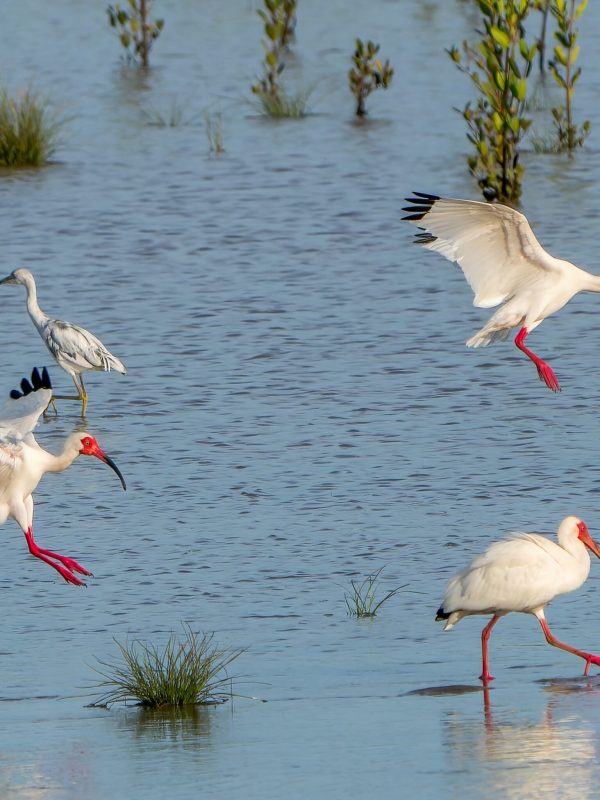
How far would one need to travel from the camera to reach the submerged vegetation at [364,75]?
23312mm

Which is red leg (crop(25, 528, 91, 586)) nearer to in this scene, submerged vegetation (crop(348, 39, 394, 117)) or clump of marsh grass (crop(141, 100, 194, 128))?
submerged vegetation (crop(348, 39, 394, 117))

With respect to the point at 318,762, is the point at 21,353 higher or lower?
lower

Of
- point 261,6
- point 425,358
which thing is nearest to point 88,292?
point 425,358

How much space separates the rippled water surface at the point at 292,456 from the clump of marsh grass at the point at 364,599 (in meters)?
0.07

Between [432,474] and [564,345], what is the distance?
11.8 feet

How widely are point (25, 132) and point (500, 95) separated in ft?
20.0

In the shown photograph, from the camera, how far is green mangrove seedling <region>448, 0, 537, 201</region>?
16.8 metres

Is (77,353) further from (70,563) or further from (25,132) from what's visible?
(25,132)

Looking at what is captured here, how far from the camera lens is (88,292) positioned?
1705cm

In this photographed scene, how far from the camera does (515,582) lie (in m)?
8.45

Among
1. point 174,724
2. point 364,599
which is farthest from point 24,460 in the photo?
point 174,724

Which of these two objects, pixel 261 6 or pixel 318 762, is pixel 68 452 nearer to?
pixel 318 762

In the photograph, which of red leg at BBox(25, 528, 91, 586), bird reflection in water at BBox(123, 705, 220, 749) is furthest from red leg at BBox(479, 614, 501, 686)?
red leg at BBox(25, 528, 91, 586)

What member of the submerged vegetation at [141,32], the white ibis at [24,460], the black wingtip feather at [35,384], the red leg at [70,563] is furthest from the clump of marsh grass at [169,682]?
the submerged vegetation at [141,32]
